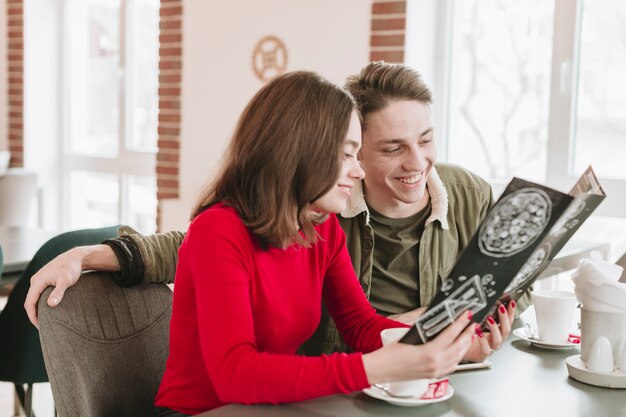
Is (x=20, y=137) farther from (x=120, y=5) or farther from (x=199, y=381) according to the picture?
(x=199, y=381)

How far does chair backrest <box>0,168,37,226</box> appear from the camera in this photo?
4.73 m

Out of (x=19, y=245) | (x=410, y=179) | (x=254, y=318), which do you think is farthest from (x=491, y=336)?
(x=19, y=245)

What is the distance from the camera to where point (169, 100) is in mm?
4918

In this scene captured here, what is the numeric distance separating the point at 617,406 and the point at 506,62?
9.29 feet

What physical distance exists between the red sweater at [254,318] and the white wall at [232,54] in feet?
8.40

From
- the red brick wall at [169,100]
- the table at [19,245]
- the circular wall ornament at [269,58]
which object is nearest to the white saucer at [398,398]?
the table at [19,245]

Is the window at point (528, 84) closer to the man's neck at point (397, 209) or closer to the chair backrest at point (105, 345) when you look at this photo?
the man's neck at point (397, 209)

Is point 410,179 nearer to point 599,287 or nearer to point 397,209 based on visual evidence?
point 397,209

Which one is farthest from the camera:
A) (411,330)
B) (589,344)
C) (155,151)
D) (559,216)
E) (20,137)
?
(20,137)

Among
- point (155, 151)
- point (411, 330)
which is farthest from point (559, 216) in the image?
point (155, 151)

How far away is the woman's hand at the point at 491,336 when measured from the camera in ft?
4.56

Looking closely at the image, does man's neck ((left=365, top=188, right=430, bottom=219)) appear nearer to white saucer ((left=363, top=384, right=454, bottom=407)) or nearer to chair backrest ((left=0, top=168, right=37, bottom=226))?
white saucer ((left=363, top=384, right=454, bottom=407))

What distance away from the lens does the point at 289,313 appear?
1.45m

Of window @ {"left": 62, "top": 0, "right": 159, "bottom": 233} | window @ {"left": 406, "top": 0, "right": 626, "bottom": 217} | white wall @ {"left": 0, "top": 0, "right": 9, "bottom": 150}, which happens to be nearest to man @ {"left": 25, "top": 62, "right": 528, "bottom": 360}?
window @ {"left": 406, "top": 0, "right": 626, "bottom": 217}
